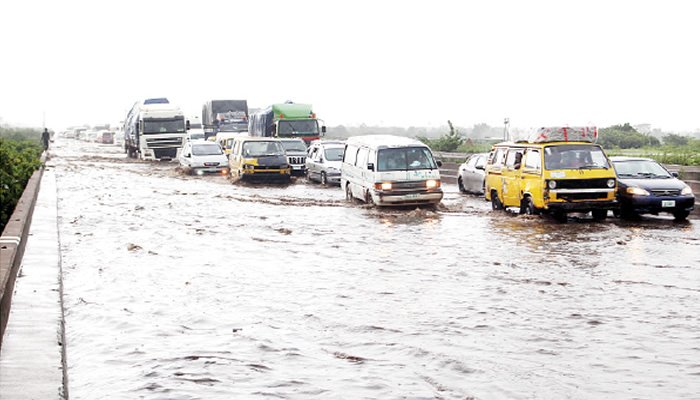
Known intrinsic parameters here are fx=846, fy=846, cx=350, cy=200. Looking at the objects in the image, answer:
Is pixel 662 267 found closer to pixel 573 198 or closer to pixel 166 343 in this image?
pixel 573 198

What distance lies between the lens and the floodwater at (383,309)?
264 inches

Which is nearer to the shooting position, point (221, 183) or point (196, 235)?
point (196, 235)

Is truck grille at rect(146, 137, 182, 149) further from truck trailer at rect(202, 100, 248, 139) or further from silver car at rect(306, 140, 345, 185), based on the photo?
silver car at rect(306, 140, 345, 185)

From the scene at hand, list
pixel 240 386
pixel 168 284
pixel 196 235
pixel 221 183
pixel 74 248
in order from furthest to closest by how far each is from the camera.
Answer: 1. pixel 221 183
2. pixel 196 235
3. pixel 74 248
4. pixel 168 284
5. pixel 240 386

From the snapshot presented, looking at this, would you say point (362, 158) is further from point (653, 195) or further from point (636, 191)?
point (653, 195)

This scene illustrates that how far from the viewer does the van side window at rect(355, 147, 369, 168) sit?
21.2m

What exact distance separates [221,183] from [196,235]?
15.1 meters

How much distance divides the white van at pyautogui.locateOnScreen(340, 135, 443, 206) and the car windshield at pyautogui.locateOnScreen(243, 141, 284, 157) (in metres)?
10.4

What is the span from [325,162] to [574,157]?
13.0 metres

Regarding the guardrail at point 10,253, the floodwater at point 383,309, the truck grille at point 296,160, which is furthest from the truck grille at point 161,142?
the guardrail at point 10,253

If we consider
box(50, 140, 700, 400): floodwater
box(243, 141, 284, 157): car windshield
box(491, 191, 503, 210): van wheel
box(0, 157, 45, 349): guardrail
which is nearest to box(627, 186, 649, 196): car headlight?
box(50, 140, 700, 400): floodwater

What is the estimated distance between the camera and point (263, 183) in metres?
32.1

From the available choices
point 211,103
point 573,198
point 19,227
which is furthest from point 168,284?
point 211,103

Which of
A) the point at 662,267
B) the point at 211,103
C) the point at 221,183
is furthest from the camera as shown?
the point at 211,103
